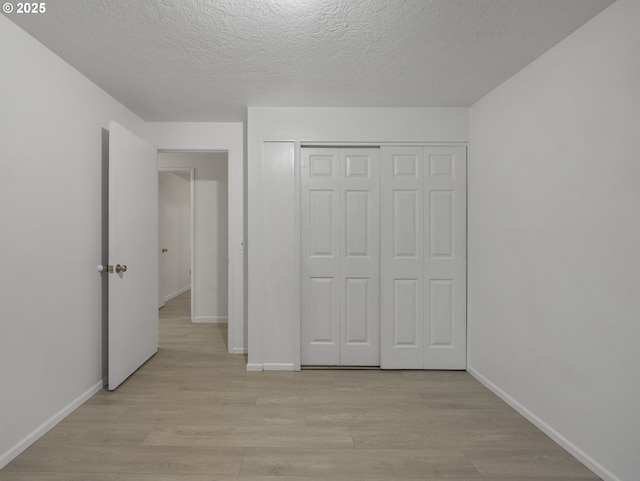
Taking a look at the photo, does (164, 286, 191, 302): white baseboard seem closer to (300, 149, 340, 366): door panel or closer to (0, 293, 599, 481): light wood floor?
(0, 293, 599, 481): light wood floor

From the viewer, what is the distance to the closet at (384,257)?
3.25 metres

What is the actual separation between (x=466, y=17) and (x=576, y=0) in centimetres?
50

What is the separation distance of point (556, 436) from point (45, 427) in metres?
3.13

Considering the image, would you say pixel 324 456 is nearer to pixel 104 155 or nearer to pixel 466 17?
pixel 466 17

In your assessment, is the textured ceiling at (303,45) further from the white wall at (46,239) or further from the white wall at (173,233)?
the white wall at (173,233)

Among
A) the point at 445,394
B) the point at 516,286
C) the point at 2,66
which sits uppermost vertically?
the point at 2,66

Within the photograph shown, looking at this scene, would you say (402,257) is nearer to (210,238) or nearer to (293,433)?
(293,433)

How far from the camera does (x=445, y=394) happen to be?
9.10 feet

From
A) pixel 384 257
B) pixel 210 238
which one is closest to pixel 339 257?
pixel 384 257

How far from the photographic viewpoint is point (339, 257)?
330 centimetres

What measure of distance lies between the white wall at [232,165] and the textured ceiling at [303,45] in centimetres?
61

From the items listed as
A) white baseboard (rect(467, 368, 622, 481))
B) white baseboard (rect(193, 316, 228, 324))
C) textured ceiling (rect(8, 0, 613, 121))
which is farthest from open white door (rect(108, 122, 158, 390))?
white baseboard (rect(467, 368, 622, 481))

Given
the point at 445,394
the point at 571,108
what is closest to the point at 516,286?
the point at 445,394

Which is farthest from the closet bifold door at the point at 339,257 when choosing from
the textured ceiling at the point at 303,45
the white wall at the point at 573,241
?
the white wall at the point at 573,241
